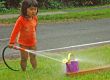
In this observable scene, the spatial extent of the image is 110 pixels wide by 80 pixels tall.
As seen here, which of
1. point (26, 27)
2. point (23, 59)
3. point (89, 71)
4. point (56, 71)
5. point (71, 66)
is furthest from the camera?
point (23, 59)

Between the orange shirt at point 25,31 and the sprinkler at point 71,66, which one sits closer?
the sprinkler at point 71,66

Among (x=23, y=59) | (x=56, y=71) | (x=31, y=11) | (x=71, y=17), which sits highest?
(x=31, y=11)

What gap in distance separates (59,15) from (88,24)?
292 cm

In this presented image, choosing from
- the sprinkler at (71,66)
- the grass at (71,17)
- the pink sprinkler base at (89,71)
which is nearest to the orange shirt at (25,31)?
the sprinkler at (71,66)

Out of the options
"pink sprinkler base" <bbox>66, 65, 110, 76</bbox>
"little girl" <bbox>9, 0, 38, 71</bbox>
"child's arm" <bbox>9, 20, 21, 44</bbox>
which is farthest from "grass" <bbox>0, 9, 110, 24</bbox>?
"pink sprinkler base" <bbox>66, 65, 110, 76</bbox>

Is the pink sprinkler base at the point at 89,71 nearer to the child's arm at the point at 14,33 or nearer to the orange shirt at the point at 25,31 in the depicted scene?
the orange shirt at the point at 25,31

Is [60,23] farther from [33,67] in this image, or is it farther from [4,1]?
[33,67]

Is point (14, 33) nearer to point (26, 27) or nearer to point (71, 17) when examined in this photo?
point (26, 27)

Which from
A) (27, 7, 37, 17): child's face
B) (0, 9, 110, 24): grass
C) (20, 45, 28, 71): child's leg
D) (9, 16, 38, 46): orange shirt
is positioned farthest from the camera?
(0, 9, 110, 24): grass

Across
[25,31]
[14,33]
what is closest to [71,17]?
[25,31]

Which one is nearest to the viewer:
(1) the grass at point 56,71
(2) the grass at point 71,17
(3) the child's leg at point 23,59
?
(1) the grass at point 56,71

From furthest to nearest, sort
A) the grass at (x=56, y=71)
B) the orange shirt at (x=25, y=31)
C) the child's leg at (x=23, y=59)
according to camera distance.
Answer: the child's leg at (x=23, y=59), the orange shirt at (x=25, y=31), the grass at (x=56, y=71)

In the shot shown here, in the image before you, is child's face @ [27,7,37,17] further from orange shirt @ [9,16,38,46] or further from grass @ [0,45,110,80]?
grass @ [0,45,110,80]

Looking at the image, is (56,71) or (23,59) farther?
(23,59)
